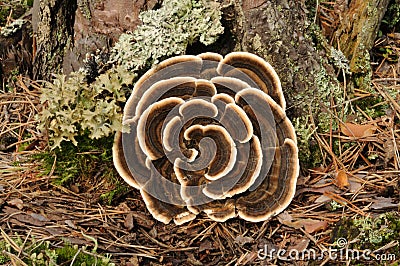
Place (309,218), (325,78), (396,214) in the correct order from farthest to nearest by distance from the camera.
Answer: (325,78), (309,218), (396,214)

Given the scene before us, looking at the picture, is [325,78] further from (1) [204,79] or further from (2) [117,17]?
(2) [117,17]

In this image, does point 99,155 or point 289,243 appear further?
point 99,155

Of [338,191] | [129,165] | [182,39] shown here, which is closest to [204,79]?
[182,39]

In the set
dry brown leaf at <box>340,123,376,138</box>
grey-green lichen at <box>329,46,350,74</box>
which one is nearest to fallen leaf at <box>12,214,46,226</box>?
dry brown leaf at <box>340,123,376,138</box>

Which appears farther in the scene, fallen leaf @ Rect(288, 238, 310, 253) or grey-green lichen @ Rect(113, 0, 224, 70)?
grey-green lichen @ Rect(113, 0, 224, 70)

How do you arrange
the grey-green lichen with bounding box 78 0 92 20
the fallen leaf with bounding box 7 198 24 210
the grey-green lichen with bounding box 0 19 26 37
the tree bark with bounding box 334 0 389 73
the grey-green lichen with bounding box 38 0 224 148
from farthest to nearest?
the grey-green lichen with bounding box 0 19 26 37
the tree bark with bounding box 334 0 389 73
the grey-green lichen with bounding box 78 0 92 20
the grey-green lichen with bounding box 38 0 224 148
the fallen leaf with bounding box 7 198 24 210

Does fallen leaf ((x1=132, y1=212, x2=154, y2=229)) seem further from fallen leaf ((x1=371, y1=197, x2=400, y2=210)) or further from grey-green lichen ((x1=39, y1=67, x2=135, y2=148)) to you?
fallen leaf ((x1=371, y1=197, x2=400, y2=210))

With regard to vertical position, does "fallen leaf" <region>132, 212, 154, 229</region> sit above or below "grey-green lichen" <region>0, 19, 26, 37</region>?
below

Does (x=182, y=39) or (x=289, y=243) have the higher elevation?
(x=182, y=39)
